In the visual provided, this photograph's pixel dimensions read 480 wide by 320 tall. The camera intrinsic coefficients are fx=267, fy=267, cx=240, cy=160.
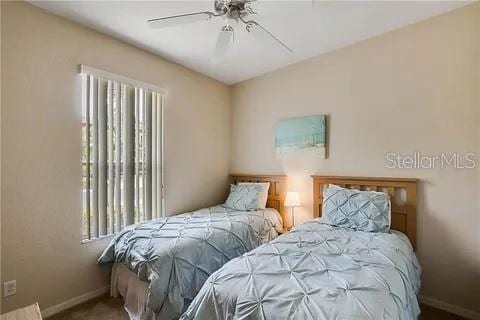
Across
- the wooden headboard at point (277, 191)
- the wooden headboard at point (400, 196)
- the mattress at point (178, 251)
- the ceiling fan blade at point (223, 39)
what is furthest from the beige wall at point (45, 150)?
the wooden headboard at point (400, 196)

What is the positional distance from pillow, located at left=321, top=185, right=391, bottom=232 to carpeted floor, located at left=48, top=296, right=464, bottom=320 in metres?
0.85

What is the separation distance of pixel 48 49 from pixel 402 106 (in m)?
3.33

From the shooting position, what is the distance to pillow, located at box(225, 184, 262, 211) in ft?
11.2

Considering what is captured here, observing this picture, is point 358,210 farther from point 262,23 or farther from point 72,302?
point 72,302

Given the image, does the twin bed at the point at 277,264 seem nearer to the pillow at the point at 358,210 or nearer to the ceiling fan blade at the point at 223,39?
the pillow at the point at 358,210

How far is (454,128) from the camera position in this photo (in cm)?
245

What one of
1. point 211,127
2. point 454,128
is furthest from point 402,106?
point 211,127

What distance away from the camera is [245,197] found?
3.48 metres

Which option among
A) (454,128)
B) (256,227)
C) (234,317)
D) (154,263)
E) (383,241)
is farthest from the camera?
(256,227)

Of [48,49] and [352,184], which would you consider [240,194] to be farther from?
[48,49]

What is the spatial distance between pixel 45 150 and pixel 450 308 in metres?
3.87

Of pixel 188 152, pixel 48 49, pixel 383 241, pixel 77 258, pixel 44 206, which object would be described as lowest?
pixel 77 258

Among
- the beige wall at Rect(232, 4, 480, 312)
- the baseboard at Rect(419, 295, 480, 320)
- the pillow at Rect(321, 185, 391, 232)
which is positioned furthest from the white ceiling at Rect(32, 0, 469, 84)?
the baseboard at Rect(419, 295, 480, 320)

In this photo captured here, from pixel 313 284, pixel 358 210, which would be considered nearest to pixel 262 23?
pixel 358 210
